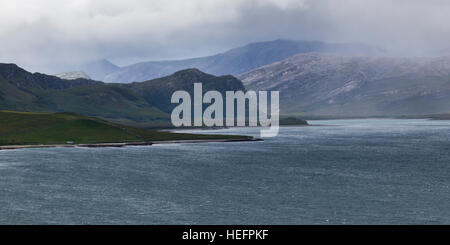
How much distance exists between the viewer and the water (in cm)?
8638

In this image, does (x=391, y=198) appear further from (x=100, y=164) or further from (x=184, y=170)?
(x=100, y=164)

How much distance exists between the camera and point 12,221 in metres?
82.7

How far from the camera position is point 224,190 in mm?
114062

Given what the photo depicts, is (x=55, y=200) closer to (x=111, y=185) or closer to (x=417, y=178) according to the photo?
(x=111, y=185)

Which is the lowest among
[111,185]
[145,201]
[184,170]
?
[145,201]

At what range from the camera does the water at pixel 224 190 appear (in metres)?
86.4

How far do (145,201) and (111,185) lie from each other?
2411 centimetres
